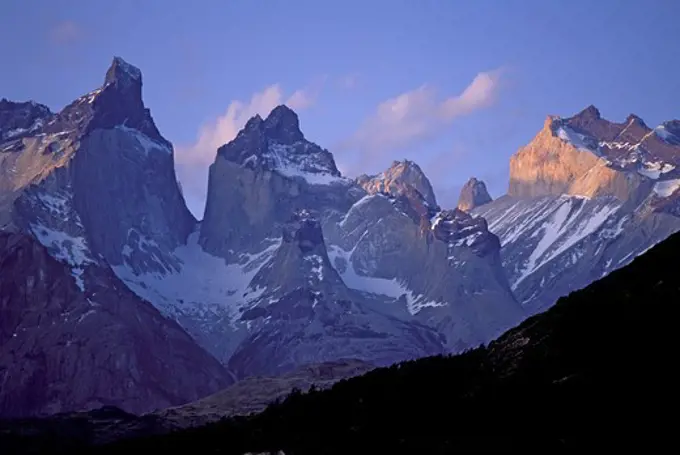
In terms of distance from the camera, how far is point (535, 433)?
81812 millimetres

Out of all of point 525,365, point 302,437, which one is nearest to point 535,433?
point 525,365

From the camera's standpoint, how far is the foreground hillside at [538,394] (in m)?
80.0

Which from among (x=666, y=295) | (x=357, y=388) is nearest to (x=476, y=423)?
(x=666, y=295)

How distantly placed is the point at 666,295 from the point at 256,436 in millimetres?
35759

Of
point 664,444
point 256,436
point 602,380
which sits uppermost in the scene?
point 256,436

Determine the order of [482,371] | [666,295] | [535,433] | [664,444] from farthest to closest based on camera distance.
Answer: [482,371]
[666,295]
[535,433]
[664,444]

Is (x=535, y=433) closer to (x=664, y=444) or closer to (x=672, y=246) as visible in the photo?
(x=664, y=444)

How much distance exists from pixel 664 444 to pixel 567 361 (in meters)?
18.6

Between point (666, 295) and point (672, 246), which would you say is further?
point (672, 246)

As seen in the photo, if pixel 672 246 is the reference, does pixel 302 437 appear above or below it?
below

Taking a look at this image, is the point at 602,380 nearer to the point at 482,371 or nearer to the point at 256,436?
the point at 482,371

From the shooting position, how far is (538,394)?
286 feet

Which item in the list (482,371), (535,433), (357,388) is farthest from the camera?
(357,388)

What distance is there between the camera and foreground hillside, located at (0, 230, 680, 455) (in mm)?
80000
